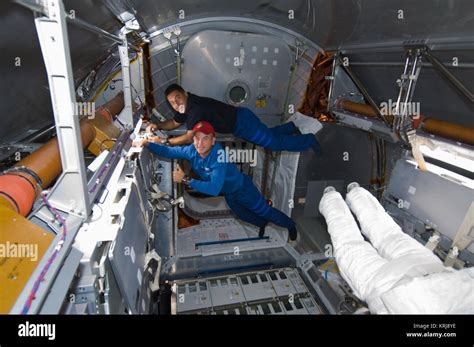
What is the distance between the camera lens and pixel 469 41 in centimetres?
181

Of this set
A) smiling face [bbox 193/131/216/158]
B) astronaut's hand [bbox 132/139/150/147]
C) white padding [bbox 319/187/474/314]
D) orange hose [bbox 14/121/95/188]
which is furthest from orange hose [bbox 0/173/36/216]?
smiling face [bbox 193/131/216/158]

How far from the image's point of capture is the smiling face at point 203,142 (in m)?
3.06

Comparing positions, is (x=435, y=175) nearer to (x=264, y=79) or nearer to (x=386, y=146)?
(x=386, y=146)

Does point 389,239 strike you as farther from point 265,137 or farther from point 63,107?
point 265,137

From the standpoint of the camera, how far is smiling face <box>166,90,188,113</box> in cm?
335

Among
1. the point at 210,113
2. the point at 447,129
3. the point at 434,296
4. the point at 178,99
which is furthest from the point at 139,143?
the point at 447,129

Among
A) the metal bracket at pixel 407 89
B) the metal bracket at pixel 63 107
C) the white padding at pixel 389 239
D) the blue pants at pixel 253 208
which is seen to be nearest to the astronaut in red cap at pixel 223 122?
the blue pants at pixel 253 208

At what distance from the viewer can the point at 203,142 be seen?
308cm

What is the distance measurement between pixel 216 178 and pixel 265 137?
1048 mm

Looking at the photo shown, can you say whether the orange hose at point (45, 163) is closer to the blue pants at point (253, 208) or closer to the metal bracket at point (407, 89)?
the blue pants at point (253, 208)

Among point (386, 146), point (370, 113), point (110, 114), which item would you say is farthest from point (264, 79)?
point (110, 114)

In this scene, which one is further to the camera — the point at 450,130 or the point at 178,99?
the point at 178,99

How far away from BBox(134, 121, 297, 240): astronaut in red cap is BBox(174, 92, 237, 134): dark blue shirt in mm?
213
